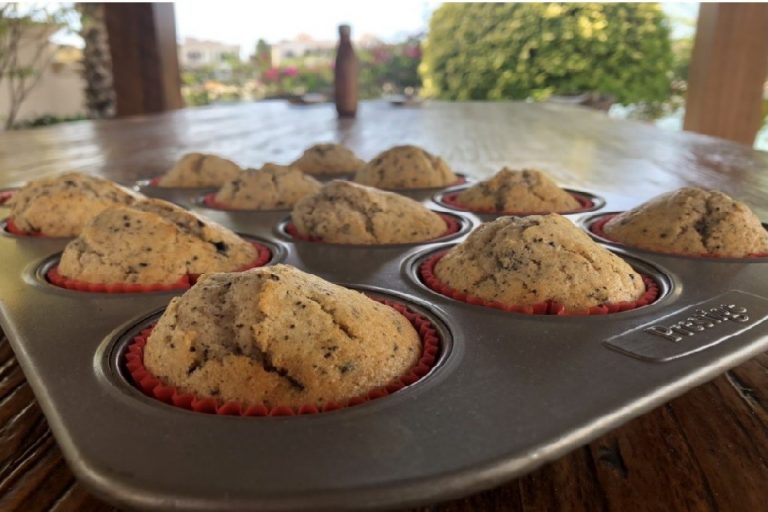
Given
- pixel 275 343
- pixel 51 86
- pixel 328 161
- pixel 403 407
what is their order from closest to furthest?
pixel 403 407, pixel 275 343, pixel 328 161, pixel 51 86

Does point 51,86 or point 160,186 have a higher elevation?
point 51,86

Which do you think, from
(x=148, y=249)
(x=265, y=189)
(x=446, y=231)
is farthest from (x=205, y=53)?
(x=148, y=249)

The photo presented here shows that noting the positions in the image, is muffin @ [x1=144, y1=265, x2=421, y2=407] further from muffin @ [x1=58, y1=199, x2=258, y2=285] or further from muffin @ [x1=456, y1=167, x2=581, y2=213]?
muffin @ [x1=456, y1=167, x2=581, y2=213]

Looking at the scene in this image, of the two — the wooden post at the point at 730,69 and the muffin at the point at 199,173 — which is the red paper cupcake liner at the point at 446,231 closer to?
the muffin at the point at 199,173

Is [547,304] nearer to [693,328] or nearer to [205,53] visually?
[693,328]

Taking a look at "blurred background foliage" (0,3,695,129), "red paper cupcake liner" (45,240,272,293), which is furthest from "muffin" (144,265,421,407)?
"blurred background foliage" (0,3,695,129)

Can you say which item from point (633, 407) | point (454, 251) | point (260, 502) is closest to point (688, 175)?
point (454, 251)
